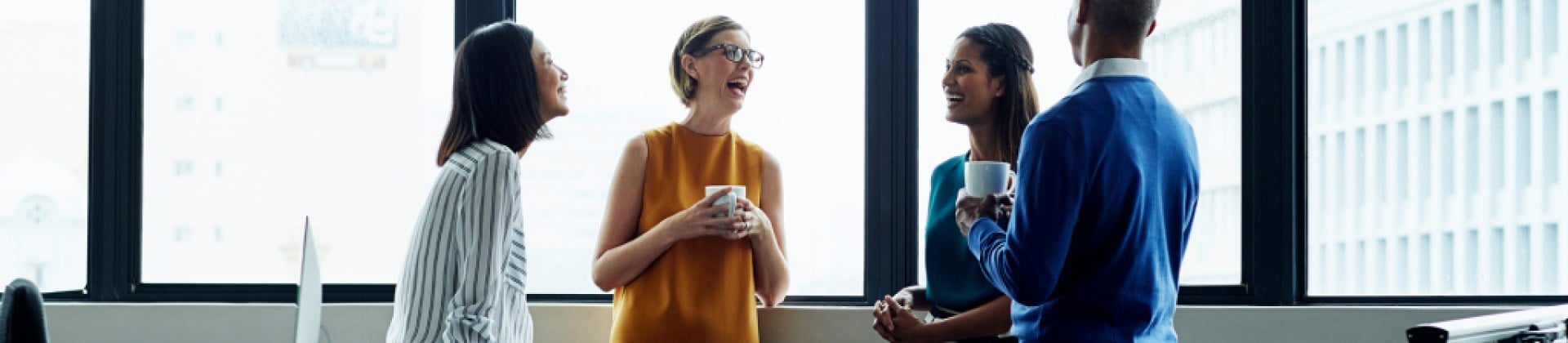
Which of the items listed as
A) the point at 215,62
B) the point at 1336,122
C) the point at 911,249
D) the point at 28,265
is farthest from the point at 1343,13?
the point at 28,265

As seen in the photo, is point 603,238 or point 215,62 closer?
point 603,238

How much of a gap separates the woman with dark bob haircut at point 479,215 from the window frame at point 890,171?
117 centimetres

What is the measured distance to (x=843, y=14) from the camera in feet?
11.0

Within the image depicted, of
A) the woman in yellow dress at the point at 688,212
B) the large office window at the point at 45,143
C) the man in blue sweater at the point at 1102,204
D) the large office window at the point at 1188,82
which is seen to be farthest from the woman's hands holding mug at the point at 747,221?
the large office window at the point at 45,143

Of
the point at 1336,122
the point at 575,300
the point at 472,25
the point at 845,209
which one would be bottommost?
the point at 575,300

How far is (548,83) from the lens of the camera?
2.46 meters

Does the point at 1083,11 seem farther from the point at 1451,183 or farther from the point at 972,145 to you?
the point at 1451,183

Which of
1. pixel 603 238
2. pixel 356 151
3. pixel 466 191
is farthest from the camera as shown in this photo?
pixel 356 151

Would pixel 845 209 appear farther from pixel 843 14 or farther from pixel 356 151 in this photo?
pixel 356 151

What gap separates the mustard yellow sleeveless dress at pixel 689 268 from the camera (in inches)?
110

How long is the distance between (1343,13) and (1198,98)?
1.32ft

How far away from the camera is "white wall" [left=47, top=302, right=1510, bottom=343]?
3.06 metres

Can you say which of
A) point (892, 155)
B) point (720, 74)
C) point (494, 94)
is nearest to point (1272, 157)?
point (892, 155)

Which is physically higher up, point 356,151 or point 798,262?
point 356,151
